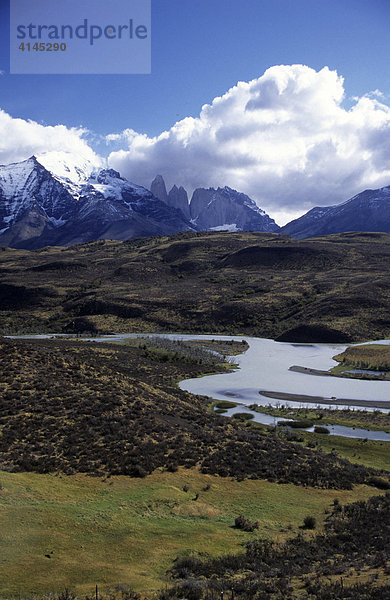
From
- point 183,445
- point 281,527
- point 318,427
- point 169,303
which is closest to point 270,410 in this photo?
point 318,427

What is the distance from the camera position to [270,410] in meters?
52.2

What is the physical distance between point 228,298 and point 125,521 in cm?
12290

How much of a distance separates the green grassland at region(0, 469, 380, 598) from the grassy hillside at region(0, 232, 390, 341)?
79.2 m

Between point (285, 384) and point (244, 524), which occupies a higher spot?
point (244, 524)

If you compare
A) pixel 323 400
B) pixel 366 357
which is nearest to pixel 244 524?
pixel 323 400

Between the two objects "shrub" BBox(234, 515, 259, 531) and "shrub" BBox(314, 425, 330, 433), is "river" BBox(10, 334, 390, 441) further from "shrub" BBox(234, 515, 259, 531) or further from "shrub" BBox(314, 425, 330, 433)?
"shrub" BBox(234, 515, 259, 531)

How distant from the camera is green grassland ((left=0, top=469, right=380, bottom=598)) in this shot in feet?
55.1

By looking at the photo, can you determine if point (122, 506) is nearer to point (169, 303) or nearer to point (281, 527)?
point (281, 527)

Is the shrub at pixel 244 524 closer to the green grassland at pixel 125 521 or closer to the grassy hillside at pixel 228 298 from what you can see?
the green grassland at pixel 125 521

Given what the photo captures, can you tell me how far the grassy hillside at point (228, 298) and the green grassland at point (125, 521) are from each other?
7919 centimetres

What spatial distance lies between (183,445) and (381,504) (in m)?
13.7

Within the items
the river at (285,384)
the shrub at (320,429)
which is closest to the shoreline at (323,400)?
the river at (285,384)

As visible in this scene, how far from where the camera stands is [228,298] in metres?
144

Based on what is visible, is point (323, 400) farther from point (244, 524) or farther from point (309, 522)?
point (244, 524)
